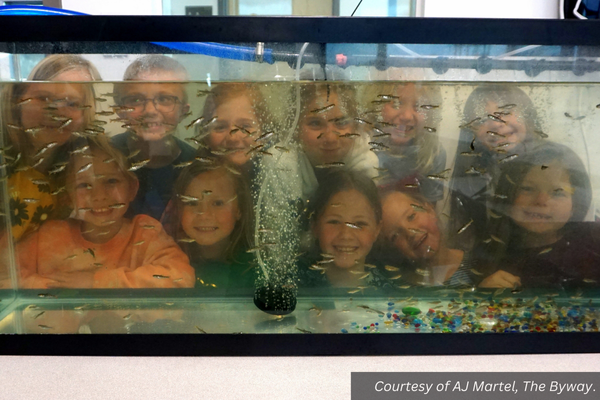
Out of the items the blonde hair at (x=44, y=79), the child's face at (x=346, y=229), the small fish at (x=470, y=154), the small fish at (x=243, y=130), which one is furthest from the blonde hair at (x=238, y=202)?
the small fish at (x=470, y=154)

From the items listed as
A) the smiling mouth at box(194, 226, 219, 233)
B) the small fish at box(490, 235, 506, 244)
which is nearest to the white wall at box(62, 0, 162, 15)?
the smiling mouth at box(194, 226, 219, 233)

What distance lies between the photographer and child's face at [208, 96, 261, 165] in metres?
1.32

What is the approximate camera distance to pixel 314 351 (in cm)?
133

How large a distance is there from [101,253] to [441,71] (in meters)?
1.16

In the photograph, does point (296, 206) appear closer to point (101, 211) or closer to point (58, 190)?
point (101, 211)

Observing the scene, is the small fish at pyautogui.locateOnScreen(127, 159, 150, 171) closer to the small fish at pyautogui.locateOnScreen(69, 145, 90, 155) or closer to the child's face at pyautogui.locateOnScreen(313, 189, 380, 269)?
the small fish at pyautogui.locateOnScreen(69, 145, 90, 155)

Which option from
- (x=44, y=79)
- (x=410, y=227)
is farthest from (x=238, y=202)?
(x=44, y=79)

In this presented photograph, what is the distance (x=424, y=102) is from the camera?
4.33 feet

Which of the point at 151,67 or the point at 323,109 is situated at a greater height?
the point at 151,67

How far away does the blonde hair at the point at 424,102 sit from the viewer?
4.25ft

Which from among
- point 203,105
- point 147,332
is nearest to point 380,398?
point 147,332

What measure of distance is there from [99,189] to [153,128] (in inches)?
9.9
